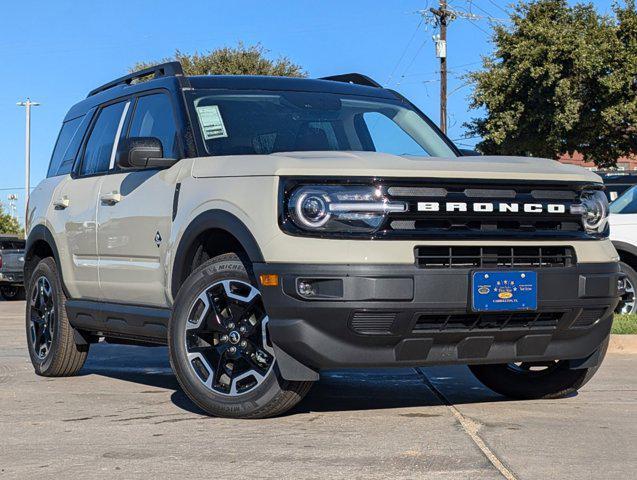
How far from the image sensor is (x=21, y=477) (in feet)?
14.3

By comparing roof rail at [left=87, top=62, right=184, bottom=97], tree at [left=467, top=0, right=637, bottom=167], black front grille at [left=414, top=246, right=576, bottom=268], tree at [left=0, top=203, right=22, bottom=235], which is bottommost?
tree at [left=0, top=203, right=22, bottom=235]

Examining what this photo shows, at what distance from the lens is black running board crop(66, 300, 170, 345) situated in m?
6.32

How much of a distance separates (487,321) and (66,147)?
416 centimetres

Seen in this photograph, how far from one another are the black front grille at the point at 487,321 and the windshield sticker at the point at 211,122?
179 centimetres

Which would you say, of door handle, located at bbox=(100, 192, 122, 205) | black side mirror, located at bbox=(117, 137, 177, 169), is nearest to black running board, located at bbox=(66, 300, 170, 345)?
door handle, located at bbox=(100, 192, 122, 205)

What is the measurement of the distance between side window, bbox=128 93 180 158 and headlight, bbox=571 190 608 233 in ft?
7.48

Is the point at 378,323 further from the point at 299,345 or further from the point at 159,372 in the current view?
the point at 159,372

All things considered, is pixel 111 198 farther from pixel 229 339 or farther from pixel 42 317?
pixel 229 339

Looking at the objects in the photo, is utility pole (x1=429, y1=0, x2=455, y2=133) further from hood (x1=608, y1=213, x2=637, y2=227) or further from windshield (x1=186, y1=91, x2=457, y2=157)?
windshield (x1=186, y1=91, x2=457, y2=157)

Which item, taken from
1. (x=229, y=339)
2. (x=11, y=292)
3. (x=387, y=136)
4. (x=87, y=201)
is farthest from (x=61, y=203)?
(x=11, y=292)

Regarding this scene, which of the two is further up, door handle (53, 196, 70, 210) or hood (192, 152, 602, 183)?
hood (192, 152, 602, 183)

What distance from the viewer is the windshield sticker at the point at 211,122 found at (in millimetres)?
6301

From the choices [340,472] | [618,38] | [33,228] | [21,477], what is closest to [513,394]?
[340,472]

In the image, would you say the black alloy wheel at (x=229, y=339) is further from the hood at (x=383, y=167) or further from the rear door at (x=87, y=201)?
the rear door at (x=87, y=201)
